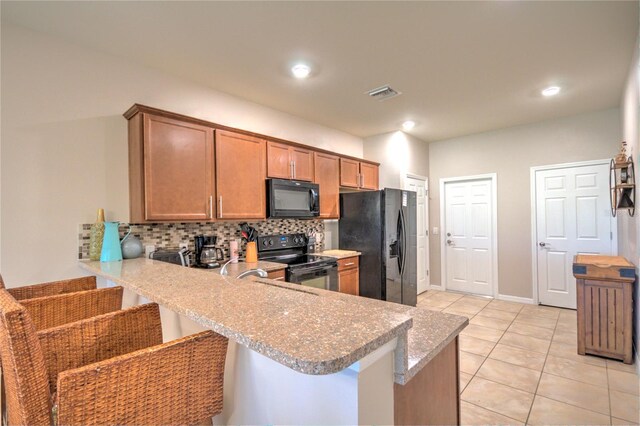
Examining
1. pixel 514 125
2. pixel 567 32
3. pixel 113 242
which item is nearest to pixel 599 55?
pixel 567 32

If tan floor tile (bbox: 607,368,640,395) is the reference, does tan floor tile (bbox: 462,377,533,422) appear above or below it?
below

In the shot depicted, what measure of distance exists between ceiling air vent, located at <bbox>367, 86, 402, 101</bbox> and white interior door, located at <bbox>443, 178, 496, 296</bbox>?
8.28 feet

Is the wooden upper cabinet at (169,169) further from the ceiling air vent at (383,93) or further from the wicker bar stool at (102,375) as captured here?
the ceiling air vent at (383,93)

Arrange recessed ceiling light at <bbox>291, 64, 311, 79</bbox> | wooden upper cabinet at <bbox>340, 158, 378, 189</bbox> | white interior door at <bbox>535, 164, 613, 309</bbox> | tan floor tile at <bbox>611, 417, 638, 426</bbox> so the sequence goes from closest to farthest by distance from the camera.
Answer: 1. tan floor tile at <bbox>611, 417, 638, 426</bbox>
2. recessed ceiling light at <bbox>291, 64, 311, 79</bbox>
3. white interior door at <bbox>535, 164, 613, 309</bbox>
4. wooden upper cabinet at <bbox>340, 158, 378, 189</bbox>

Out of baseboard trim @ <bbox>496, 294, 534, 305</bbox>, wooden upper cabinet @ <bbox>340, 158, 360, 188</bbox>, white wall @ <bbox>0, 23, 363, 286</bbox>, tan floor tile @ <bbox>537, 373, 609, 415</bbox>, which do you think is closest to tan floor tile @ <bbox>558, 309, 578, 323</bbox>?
baseboard trim @ <bbox>496, 294, 534, 305</bbox>

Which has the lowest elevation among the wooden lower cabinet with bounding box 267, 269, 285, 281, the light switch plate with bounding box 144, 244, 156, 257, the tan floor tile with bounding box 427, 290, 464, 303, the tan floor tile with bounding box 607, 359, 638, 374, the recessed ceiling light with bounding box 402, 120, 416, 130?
the tan floor tile with bounding box 427, 290, 464, 303

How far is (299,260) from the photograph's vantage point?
349cm

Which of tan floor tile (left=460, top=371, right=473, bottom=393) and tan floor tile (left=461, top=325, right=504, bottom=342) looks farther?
tan floor tile (left=461, top=325, right=504, bottom=342)

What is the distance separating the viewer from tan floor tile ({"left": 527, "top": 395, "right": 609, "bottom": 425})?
1.94m

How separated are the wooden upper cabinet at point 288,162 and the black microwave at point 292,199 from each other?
0.29 feet

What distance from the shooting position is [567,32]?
223cm

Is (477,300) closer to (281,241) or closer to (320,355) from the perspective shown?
(281,241)

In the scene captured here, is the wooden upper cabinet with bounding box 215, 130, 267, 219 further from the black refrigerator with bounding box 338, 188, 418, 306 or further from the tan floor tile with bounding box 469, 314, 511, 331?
the tan floor tile with bounding box 469, 314, 511, 331

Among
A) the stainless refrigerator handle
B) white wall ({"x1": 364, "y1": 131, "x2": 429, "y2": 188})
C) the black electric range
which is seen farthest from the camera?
white wall ({"x1": 364, "y1": 131, "x2": 429, "y2": 188})
